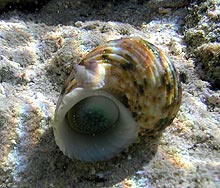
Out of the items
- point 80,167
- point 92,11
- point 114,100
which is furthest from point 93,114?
point 92,11

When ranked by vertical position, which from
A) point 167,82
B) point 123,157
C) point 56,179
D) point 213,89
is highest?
point 167,82

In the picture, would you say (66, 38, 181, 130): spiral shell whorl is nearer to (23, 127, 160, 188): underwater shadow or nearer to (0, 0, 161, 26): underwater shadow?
(23, 127, 160, 188): underwater shadow

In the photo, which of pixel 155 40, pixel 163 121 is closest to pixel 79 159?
pixel 163 121

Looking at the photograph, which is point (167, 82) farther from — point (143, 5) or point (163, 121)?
point (143, 5)

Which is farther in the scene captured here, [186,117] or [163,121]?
[186,117]

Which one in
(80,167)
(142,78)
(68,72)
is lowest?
(80,167)

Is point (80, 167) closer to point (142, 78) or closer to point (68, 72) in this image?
point (142, 78)

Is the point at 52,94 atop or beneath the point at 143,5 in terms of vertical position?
beneath
